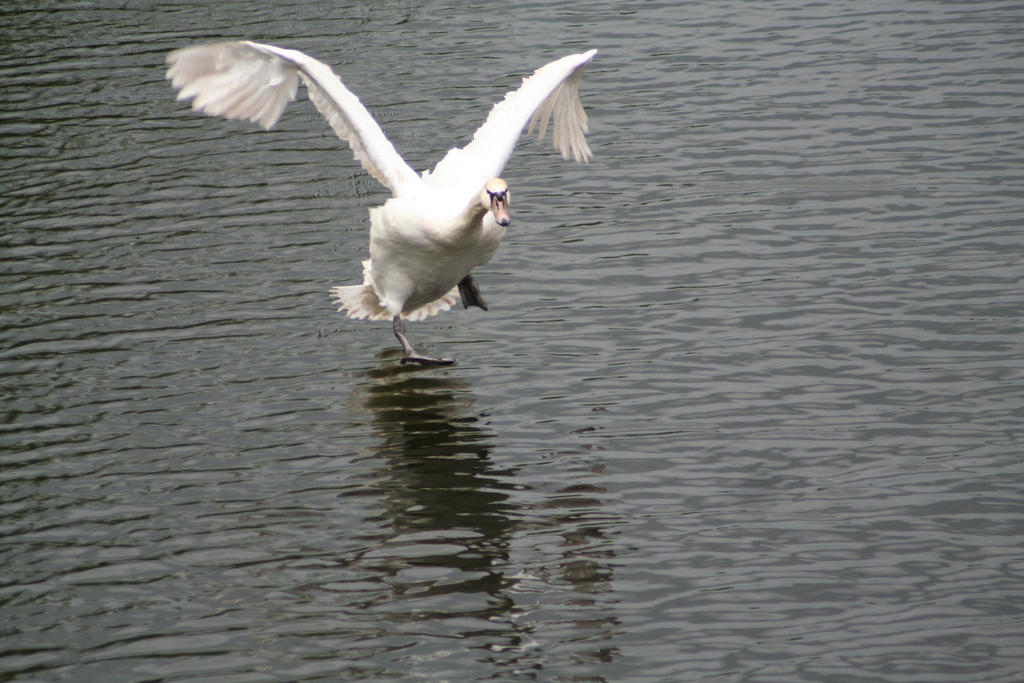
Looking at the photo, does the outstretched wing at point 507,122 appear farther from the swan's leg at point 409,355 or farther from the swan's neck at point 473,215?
the swan's leg at point 409,355

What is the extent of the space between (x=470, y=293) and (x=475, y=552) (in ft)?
14.1

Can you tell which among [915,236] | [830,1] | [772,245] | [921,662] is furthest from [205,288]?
[830,1]

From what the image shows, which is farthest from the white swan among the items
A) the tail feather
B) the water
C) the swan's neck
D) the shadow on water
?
the shadow on water

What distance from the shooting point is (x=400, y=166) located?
12273 millimetres

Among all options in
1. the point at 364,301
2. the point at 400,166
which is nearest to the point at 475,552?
the point at 400,166

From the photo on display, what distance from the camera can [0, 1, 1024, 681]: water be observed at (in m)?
8.55

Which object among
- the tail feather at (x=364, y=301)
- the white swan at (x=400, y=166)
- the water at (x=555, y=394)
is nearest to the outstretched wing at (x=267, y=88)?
the white swan at (x=400, y=166)

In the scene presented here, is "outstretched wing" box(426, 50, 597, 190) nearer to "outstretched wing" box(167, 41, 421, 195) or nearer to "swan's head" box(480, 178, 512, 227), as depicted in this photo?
"outstretched wing" box(167, 41, 421, 195)

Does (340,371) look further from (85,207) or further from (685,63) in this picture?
(685,63)

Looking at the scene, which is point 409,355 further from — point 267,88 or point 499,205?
point 267,88

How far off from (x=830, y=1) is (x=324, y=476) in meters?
16.8

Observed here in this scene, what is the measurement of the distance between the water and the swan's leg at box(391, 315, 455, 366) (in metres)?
0.19

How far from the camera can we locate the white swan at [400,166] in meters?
11.7

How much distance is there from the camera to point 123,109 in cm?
2059
